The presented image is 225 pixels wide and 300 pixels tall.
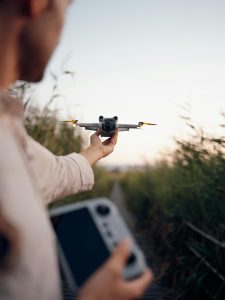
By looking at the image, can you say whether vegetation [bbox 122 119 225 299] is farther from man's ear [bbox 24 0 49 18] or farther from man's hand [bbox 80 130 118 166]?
man's ear [bbox 24 0 49 18]

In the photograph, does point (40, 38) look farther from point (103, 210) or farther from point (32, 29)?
point (103, 210)

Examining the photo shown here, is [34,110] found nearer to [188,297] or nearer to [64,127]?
[64,127]

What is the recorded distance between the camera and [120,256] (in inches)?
28.1

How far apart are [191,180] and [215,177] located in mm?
837

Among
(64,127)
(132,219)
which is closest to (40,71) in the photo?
(64,127)

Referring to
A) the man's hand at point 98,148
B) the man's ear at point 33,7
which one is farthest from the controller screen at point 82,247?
the man's hand at point 98,148

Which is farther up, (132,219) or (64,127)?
(64,127)

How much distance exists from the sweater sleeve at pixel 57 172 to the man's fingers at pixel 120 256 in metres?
0.36

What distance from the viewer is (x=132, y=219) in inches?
419

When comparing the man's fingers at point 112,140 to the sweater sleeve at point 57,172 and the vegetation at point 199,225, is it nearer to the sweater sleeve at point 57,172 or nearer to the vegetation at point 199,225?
the sweater sleeve at point 57,172

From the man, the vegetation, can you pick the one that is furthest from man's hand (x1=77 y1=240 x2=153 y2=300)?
the vegetation

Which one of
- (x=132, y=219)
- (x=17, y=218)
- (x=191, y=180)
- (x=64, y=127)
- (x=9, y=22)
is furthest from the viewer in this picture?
(x=132, y=219)

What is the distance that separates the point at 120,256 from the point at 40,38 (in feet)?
1.40

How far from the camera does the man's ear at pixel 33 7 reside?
2.60 feet
